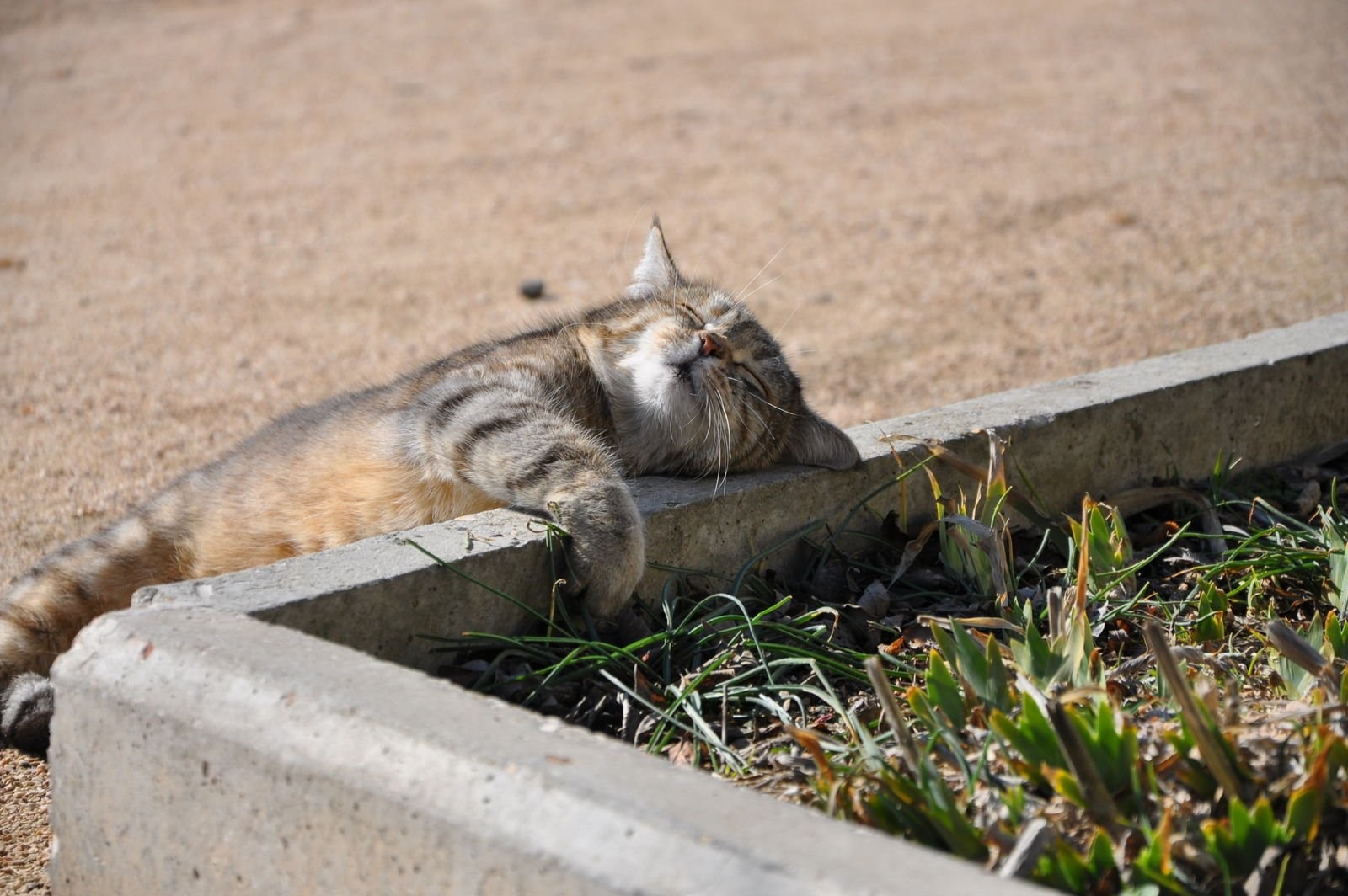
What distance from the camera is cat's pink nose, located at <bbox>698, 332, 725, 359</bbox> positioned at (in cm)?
338

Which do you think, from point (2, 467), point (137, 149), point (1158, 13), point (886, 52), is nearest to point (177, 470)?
point (2, 467)

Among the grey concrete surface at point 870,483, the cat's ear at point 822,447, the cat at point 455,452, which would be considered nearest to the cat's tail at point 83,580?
the cat at point 455,452

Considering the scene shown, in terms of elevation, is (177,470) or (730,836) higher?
(730,836)

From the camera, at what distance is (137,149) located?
9.11 m

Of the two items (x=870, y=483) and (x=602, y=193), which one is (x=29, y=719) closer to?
(x=870, y=483)

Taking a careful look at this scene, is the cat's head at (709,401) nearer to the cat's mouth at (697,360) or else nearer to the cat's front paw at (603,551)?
the cat's mouth at (697,360)

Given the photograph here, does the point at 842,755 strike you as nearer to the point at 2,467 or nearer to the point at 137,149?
the point at 2,467

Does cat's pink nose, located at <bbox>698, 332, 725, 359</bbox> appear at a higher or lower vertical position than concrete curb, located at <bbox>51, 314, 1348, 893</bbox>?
higher

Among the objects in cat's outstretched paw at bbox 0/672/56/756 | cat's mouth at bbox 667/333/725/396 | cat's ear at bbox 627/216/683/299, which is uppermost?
cat's ear at bbox 627/216/683/299

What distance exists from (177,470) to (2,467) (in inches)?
24.1

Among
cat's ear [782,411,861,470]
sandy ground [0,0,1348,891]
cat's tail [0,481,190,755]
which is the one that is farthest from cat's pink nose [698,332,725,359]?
cat's tail [0,481,190,755]

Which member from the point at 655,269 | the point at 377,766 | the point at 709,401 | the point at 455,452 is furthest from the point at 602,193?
the point at 377,766

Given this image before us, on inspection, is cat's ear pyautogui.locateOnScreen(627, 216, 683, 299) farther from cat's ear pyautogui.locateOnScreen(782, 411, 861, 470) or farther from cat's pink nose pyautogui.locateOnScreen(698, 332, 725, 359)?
cat's ear pyautogui.locateOnScreen(782, 411, 861, 470)

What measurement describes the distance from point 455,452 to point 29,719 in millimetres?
1094
